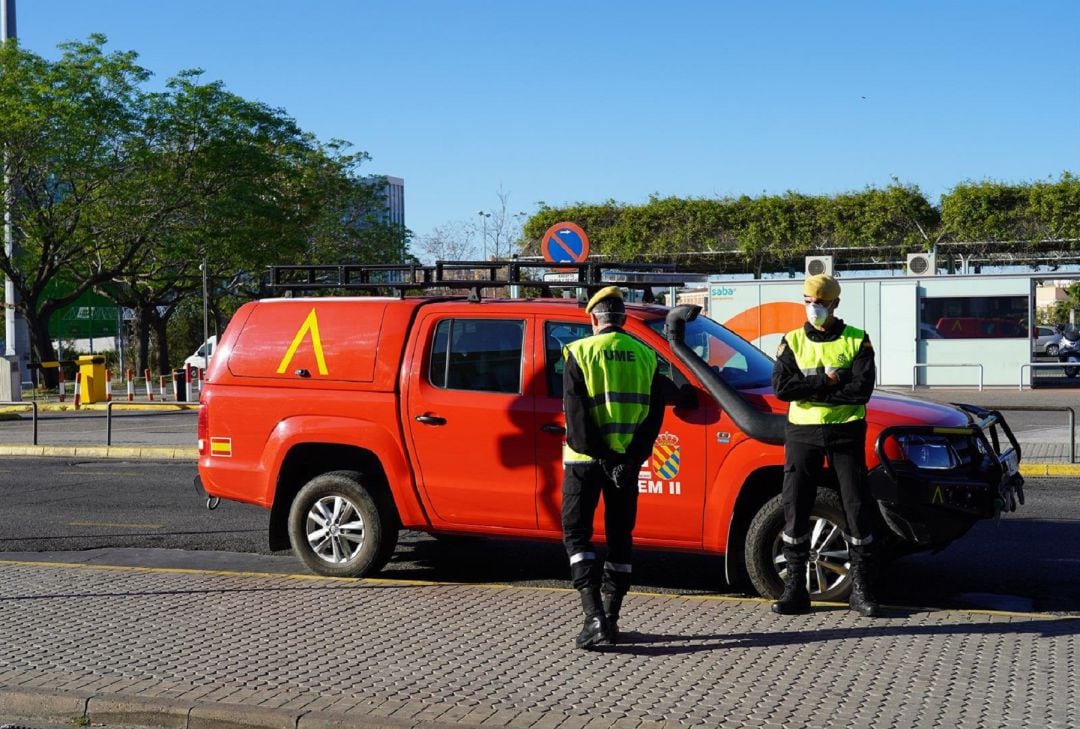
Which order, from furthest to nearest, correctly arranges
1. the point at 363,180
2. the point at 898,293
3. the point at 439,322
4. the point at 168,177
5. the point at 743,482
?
1. the point at 363,180
2. the point at 168,177
3. the point at 898,293
4. the point at 439,322
5. the point at 743,482

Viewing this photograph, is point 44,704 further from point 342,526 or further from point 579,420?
point 342,526

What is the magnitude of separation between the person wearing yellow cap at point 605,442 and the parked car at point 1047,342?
45.6m

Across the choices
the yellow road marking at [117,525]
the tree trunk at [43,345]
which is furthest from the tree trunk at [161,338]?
the yellow road marking at [117,525]

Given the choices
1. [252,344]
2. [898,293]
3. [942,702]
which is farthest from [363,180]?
[942,702]

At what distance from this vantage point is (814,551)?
7.46 m

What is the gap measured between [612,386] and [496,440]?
1.75 metres

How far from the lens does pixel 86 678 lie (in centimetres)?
601

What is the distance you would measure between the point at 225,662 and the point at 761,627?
8.74 ft

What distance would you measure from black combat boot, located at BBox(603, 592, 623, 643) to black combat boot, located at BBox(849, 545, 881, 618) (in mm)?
1345

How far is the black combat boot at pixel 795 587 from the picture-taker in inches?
277

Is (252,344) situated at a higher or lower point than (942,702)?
higher

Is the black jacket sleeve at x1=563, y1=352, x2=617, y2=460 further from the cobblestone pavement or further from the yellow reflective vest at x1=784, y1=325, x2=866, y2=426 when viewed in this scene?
the yellow reflective vest at x1=784, y1=325, x2=866, y2=426

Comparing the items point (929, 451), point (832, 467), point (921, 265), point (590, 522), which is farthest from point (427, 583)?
point (921, 265)

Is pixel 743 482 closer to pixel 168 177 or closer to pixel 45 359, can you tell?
pixel 168 177
